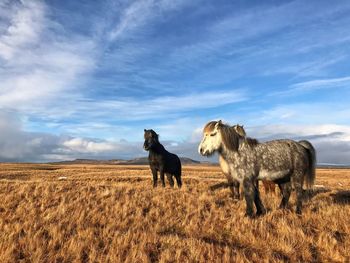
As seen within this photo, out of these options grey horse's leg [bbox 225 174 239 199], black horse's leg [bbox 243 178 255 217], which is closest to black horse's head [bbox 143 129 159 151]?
grey horse's leg [bbox 225 174 239 199]

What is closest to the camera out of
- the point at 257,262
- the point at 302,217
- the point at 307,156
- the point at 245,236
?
the point at 257,262

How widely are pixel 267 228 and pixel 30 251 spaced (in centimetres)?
583

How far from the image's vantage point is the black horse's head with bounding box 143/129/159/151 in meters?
19.4

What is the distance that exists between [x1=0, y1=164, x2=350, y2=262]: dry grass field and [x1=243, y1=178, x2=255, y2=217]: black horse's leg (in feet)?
1.31

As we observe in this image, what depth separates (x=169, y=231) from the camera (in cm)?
922

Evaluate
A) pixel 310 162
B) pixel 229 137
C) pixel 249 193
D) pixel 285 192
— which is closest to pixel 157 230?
pixel 249 193

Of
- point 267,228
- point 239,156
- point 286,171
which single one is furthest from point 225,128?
point 267,228

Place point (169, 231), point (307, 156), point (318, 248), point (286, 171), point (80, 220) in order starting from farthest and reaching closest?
point (307, 156) → point (286, 171) → point (80, 220) → point (169, 231) → point (318, 248)

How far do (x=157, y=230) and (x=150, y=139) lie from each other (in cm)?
1065

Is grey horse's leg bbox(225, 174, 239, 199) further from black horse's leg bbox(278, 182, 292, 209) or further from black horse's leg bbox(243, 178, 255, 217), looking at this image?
black horse's leg bbox(243, 178, 255, 217)

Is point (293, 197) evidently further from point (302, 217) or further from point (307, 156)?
point (302, 217)

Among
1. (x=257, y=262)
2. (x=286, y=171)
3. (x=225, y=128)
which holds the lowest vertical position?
(x=257, y=262)

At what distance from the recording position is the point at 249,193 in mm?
10969

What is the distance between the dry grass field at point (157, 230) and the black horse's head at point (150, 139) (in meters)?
5.82
